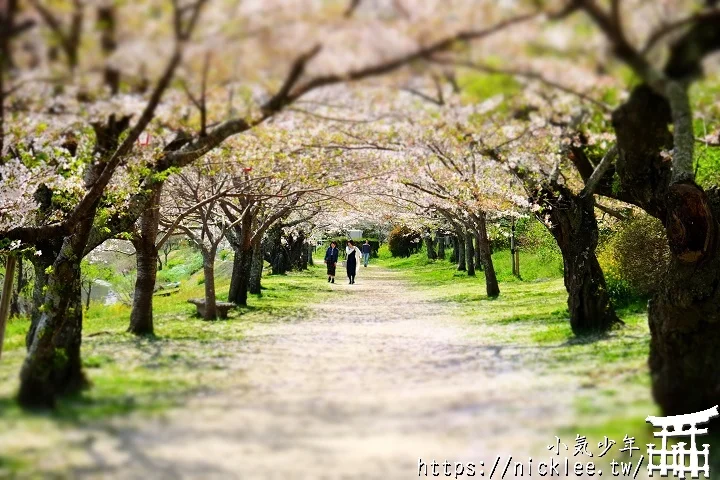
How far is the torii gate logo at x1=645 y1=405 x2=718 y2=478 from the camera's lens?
5582 mm

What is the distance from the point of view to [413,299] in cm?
2308

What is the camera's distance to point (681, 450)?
5.75m

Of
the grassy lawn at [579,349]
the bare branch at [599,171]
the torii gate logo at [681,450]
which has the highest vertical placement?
the bare branch at [599,171]

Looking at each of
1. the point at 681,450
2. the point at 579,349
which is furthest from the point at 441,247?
the point at 681,450

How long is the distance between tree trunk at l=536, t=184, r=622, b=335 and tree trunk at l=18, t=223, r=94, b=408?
8.16 meters

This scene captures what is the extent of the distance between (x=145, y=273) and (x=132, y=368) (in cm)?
490

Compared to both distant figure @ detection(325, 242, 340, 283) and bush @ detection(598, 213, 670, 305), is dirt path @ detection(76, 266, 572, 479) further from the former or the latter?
distant figure @ detection(325, 242, 340, 283)

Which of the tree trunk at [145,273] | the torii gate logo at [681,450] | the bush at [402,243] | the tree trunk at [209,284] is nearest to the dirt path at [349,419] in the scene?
the torii gate logo at [681,450]

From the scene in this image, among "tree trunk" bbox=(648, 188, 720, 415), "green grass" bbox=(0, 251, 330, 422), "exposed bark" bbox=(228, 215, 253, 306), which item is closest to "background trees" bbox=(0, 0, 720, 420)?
"tree trunk" bbox=(648, 188, 720, 415)

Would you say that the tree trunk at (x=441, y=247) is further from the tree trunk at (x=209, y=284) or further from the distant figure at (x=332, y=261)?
the tree trunk at (x=209, y=284)

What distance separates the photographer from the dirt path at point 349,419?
5324 millimetres

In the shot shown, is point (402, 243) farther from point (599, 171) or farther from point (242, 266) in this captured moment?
point (599, 171)

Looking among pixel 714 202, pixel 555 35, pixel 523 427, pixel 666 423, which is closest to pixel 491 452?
pixel 523 427

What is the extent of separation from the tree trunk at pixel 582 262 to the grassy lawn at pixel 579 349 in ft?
1.15
